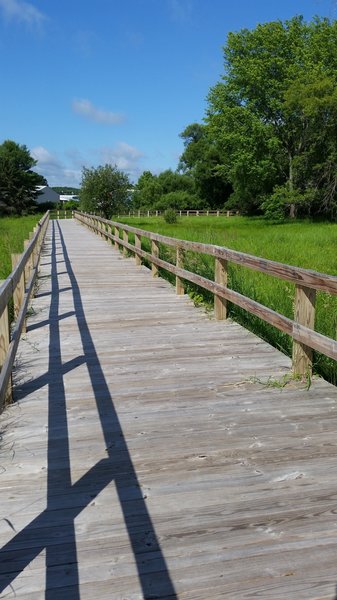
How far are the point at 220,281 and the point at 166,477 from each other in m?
4.29

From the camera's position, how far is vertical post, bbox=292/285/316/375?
4512mm

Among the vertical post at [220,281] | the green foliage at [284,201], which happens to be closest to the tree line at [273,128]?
the green foliage at [284,201]

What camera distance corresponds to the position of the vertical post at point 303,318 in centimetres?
451

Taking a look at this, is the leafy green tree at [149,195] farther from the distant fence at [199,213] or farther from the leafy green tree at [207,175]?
the distant fence at [199,213]

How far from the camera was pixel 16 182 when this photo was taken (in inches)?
3312

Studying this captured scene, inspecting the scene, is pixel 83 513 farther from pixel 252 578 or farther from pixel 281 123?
pixel 281 123

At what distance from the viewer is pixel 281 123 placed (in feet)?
151

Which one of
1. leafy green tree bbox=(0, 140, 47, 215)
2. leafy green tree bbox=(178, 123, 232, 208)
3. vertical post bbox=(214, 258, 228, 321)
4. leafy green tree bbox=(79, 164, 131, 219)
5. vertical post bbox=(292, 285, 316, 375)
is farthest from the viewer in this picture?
leafy green tree bbox=(0, 140, 47, 215)

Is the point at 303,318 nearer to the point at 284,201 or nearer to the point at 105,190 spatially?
the point at 284,201

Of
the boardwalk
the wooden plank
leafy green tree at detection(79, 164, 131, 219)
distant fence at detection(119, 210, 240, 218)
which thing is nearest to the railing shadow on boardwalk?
the boardwalk

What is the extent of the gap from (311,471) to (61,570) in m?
1.56

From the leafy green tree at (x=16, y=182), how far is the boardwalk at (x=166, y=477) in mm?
78941

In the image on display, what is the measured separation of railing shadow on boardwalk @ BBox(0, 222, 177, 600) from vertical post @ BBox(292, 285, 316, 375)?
1733mm

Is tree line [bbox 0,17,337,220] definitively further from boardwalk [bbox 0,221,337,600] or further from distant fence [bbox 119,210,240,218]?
boardwalk [bbox 0,221,337,600]
